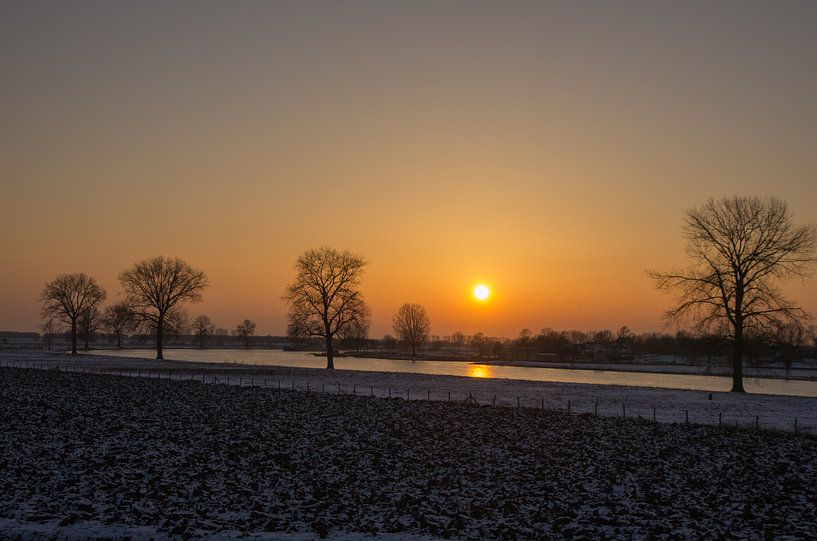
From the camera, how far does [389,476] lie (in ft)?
64.2

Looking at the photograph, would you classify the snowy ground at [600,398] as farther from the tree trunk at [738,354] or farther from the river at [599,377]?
the river at [599,377]

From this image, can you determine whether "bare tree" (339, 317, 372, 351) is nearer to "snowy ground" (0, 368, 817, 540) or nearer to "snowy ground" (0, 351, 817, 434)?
"snowy ground" (0, 351, 817, 434)

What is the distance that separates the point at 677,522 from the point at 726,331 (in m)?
41.1

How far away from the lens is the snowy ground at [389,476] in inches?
586

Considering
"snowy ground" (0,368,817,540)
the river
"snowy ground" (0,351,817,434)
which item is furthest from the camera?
the river

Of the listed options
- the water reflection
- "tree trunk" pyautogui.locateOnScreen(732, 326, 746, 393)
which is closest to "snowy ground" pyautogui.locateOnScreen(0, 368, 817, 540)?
"tree trunk" pyautogui.locateOnScreen(732, 326, 746, 393)

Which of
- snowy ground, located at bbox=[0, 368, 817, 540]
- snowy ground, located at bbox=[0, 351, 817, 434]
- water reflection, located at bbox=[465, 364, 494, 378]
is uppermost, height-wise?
snowy ground, located at bbox=[0, 368, 817, 540]

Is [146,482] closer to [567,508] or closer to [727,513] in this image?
[567,508]

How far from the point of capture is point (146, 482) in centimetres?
1819

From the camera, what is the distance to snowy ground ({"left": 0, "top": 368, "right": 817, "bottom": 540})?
1488 cm

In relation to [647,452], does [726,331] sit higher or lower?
higher

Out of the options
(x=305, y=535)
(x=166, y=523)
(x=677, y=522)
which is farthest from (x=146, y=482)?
(x=677, y=522)

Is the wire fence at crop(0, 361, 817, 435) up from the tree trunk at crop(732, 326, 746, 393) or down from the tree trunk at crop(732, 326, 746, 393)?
down

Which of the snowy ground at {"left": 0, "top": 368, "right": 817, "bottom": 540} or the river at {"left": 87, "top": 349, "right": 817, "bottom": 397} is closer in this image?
the snowy ground at {"left": 0, "top": 368, "right": 817, "bottom": 540}
